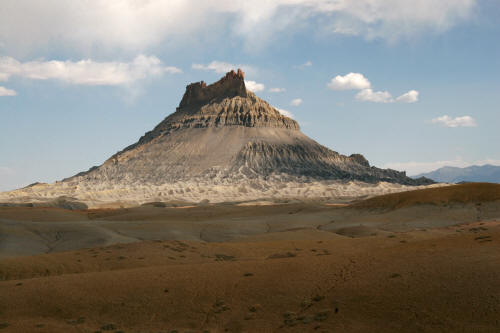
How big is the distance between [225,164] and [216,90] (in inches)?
1566

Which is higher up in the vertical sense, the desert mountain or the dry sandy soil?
the desert mountain

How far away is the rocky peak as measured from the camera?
5960 inches

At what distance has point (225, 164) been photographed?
124 metres

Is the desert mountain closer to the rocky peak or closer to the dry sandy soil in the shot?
the rocky peak

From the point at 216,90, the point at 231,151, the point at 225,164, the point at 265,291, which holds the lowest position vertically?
the point at 265,291

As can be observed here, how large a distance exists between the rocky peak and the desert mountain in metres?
0.32

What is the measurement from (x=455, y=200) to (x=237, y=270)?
31897 millimetres

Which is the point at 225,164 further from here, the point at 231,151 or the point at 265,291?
the point at 265,291

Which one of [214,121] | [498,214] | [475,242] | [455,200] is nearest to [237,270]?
[475,242]

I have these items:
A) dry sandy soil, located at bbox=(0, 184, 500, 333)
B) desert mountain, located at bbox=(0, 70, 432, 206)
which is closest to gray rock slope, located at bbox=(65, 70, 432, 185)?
desert mountain, located at bbox=(0, 70, 432, 206)

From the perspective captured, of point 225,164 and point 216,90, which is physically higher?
point 216,90

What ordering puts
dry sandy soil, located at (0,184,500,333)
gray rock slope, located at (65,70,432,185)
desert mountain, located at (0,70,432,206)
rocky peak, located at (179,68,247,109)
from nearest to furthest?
dry sandy soil, located at (0,184,500,333)
desert mountain, located at (0,70,432,206)
gray rock slope, located at (65,70,432,185)
rocky peak, located at (179,68,247,109)

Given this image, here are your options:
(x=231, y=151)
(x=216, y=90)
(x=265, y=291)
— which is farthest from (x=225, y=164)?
(x=265, y=291)

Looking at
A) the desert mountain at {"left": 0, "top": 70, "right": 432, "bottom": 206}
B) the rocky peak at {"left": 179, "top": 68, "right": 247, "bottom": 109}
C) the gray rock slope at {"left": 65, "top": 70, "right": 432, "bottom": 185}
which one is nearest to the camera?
the desert mountain at {"left": 0, "top": 70, "right": 432, "bottom": 206}
